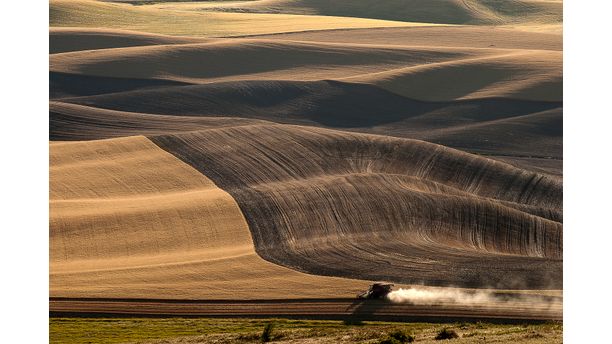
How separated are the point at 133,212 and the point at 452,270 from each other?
522 inches

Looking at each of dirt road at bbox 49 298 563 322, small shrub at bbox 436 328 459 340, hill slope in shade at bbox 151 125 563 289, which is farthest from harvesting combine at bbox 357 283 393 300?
small shrub at bbox 436 328 459 340

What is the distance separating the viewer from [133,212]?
4088cm

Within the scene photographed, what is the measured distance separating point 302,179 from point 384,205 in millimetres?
5073

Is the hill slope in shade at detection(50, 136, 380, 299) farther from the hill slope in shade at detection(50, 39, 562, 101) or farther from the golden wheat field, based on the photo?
the hill slope in shade at detection(50, 39, 562, 101)

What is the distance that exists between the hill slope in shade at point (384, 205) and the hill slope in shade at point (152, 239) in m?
1.28

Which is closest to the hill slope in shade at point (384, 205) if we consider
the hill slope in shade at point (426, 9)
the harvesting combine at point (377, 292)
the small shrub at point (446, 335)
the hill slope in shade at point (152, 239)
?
the hill slope in shade at point (152, 239)

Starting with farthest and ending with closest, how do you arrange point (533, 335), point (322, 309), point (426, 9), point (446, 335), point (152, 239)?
point (426, 9) → point (152, 239) → point (322, 309) → point (446, 335) → point (533, 335)

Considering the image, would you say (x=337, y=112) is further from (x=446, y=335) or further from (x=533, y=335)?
(x=533, y=335)

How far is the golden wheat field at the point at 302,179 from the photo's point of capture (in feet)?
112

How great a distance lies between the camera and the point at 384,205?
43594mm

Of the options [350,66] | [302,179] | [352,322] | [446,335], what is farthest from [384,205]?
[350,66]

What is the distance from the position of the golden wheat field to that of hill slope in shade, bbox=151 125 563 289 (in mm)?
128
